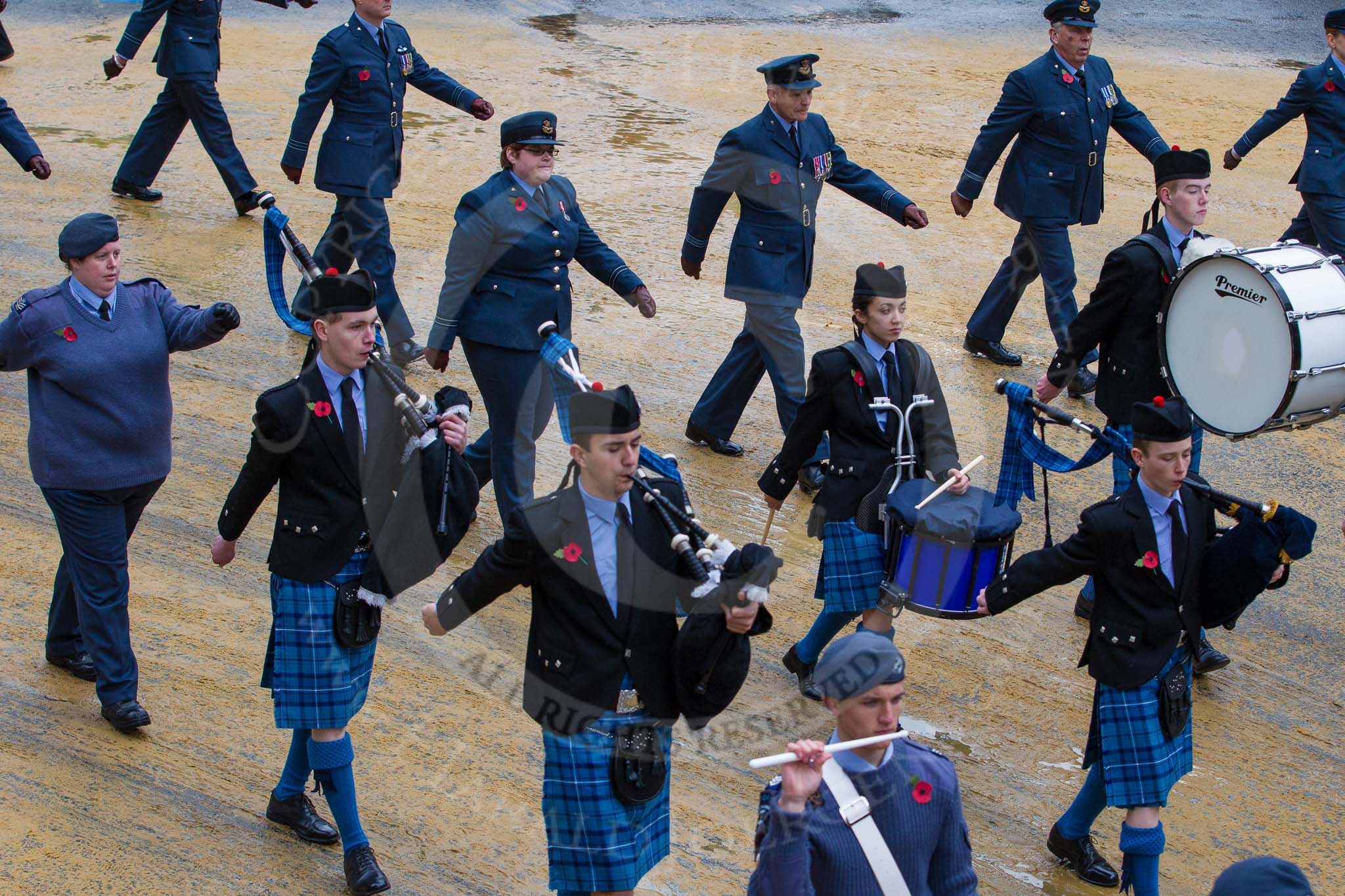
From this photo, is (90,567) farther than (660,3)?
No

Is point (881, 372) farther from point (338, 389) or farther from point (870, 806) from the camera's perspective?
point (870, 806)

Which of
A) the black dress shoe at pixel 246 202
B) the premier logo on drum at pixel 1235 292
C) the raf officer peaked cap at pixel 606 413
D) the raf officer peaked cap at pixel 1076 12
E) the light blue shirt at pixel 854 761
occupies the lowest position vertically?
the black dress shoe at pixel 246 202

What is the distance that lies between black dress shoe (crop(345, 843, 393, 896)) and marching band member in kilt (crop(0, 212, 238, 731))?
47.7 inches

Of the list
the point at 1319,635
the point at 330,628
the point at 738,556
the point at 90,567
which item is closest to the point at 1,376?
the point at 90,567

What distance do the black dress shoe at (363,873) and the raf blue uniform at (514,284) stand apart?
213cm

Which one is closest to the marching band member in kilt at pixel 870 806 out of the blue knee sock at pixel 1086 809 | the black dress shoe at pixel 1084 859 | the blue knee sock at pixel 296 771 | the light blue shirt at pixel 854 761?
the light blue shirt at pixel 854 761

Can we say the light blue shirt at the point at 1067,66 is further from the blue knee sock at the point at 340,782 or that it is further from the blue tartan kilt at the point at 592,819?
the blue knee sock at the point at 340,782

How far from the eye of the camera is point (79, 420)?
514cm

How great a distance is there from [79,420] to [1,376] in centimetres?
344

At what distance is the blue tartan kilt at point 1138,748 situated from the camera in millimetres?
4574

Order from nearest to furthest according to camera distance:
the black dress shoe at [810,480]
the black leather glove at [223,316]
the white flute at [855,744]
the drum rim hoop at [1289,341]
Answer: the white flute at [855,744] < the black leather glove at [223,316] < the drum rim hoop at [1289,341] < the black dress shoe at [810,480]

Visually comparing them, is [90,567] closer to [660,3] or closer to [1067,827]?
[1067,827]

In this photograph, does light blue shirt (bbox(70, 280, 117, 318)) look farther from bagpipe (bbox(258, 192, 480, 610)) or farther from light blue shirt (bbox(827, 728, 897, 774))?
light blue shirt (bbox(827, 728, 897, 774))

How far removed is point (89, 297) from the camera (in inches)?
201
